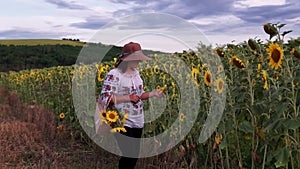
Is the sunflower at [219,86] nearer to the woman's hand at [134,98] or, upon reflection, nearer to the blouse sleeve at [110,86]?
the woman's hand at [134,98]

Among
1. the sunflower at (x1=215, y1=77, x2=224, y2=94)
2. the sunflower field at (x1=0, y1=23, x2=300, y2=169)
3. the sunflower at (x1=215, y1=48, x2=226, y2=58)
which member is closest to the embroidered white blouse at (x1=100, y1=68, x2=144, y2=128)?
the sunflower field at (x1=0, y1=23, x2=300, y2=169)

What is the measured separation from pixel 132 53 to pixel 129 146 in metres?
0.84

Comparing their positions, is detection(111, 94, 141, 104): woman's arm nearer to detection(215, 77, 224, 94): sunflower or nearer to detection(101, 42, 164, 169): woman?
detection(101, 42, 164, 169): woman

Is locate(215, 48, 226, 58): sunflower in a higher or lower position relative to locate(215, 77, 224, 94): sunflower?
higher

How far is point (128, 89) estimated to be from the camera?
3395 millimetres

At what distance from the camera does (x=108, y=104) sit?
3.33 meters

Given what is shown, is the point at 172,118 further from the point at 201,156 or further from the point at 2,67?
the point at 2,67

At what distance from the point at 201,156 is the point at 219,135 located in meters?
1.08

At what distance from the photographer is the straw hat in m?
3.27

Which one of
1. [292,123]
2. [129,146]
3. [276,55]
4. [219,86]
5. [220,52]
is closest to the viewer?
[292,123]

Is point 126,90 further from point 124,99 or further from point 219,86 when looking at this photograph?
point 219,86

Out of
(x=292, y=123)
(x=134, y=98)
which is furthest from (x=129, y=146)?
(x=292, y=123)

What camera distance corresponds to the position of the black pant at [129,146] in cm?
350

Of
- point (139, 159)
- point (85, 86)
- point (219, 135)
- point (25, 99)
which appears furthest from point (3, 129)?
→ point (25, 99)
